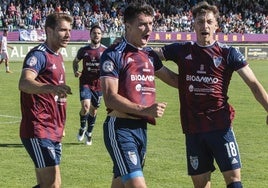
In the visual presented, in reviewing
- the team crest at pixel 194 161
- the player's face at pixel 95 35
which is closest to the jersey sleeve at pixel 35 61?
the team crest at pixel 194 161

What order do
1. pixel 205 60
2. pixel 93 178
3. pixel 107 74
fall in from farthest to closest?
pixel 93 178, pixel 205 60, pixel 107 74

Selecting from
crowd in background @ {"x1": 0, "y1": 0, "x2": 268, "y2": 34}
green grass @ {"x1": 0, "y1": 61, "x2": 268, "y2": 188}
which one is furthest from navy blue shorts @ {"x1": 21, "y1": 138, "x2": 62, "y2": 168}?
crowd in background @ {"x1": 0, "y1": 0, "x2": 268, "y2": 34}

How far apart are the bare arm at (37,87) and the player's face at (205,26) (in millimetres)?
1730

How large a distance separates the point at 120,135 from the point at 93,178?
3.71 meters

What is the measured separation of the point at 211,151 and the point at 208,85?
746 mm

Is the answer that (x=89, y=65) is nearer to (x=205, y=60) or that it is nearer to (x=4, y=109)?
(x=4, y=109)

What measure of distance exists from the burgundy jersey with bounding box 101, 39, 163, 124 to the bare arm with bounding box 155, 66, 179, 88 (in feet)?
1.80

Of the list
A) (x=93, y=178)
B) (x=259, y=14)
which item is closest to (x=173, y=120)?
(x=93, y=178)

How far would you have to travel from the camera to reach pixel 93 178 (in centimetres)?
1030

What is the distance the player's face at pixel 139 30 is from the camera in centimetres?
670

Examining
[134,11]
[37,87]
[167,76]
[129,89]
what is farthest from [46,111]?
[134,11]

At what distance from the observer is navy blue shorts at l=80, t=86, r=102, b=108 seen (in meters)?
14.1

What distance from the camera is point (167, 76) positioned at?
7.56 meters

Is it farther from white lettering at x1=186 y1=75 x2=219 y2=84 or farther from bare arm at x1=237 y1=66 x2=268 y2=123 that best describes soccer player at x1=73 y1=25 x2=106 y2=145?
bare arm at x1=237 y1=66 x2=268 y2=123
